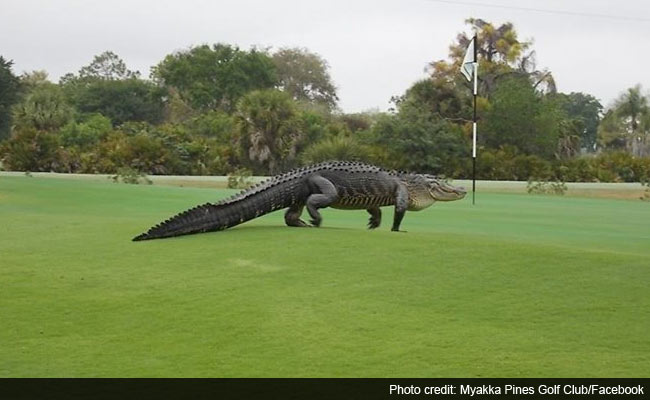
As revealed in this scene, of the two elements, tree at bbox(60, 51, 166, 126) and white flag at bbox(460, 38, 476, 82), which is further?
tree at bbox(60, 51, 166, 126)

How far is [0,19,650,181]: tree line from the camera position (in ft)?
137

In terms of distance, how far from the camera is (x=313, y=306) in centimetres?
774

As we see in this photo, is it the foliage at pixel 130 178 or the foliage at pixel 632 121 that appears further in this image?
the foliage at pixel 632 121

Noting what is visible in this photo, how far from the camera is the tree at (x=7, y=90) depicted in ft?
149

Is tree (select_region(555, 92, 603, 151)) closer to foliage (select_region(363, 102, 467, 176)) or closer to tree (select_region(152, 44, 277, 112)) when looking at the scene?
tree (select_region(152, 44, 277, 112))

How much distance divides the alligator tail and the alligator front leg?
4.83 ft

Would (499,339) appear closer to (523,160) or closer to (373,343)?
(373,343)

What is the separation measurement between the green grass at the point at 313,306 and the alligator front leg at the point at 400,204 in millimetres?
1365

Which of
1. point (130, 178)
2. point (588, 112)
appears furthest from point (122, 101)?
point (588, 112)

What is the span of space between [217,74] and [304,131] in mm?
28238

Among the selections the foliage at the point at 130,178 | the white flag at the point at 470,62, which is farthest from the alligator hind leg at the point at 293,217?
the foliage at the point at 130,178
